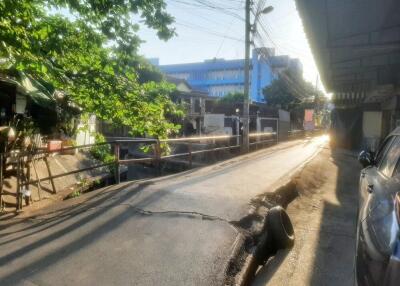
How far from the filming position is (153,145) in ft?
28.0

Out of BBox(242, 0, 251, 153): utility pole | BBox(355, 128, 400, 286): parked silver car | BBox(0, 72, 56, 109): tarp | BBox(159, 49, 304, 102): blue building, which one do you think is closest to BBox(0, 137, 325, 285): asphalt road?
BBox(355, 128, 400, 286): parked silver car

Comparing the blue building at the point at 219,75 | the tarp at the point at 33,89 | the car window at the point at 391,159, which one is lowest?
the car window at the point at 391,159

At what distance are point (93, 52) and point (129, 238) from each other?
13.8 feet

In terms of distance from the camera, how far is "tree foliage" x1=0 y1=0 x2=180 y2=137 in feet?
15.7

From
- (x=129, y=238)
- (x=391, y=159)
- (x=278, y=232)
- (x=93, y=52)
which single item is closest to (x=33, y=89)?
(x=93, y=52)

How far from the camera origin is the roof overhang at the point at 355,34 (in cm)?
619

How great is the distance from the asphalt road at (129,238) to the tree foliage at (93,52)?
185 cm

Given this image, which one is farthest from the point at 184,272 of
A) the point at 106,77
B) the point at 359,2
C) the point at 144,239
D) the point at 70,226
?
the point at 359,2

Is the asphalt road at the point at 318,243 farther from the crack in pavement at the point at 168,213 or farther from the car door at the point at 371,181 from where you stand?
the car door at the point at 371,181

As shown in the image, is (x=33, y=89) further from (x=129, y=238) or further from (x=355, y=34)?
(x=355, y=34)

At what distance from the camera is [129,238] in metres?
3.96

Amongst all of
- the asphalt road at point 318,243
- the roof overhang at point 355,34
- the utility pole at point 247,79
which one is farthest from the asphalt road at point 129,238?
the utility pole at point 247,79

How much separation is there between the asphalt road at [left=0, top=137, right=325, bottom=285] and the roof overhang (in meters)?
3.58

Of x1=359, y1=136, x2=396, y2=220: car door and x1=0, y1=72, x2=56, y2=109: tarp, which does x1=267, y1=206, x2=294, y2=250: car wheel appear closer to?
x1=359, y1=136, x2=396, y2=220: car door
